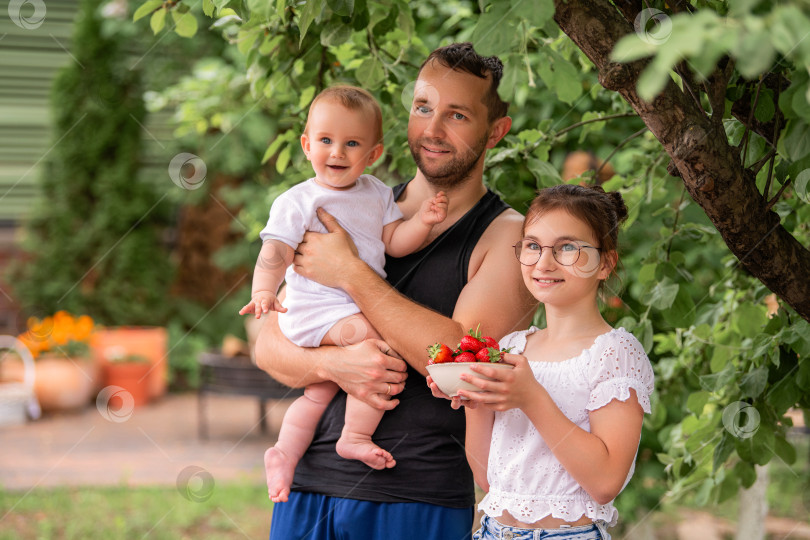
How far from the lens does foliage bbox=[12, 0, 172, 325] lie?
947 cm

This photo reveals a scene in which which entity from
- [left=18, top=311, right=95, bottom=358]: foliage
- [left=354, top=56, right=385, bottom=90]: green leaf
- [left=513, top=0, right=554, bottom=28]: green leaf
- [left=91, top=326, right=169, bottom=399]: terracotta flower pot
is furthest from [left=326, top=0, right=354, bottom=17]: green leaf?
[left=91, top=326, right=169, bottom=399]: terracotta flower pot

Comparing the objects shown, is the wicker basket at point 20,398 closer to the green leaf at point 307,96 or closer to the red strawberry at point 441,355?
the green leaf at point 307,96

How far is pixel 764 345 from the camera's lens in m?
2.00

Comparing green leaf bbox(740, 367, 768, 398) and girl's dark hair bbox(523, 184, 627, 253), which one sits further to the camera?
green leaf bbox(740, 367, 768, 398)

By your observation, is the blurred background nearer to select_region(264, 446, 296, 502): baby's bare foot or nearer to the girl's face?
the girl's face

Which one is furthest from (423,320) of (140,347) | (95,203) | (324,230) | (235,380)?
(95,203)

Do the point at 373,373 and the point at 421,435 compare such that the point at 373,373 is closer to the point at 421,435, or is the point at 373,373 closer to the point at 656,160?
the point at 421,435

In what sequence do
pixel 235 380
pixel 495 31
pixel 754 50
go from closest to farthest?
pixel 754 50
pixel 495 31
pixel 235 380

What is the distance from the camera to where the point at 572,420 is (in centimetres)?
157

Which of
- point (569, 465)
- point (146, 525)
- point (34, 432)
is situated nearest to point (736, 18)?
point (569, 465)

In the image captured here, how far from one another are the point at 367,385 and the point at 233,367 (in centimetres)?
531

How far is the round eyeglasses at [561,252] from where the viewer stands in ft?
5.13

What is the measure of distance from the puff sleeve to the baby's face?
0.74 meters

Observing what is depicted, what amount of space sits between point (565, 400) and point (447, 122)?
2.28 feet
